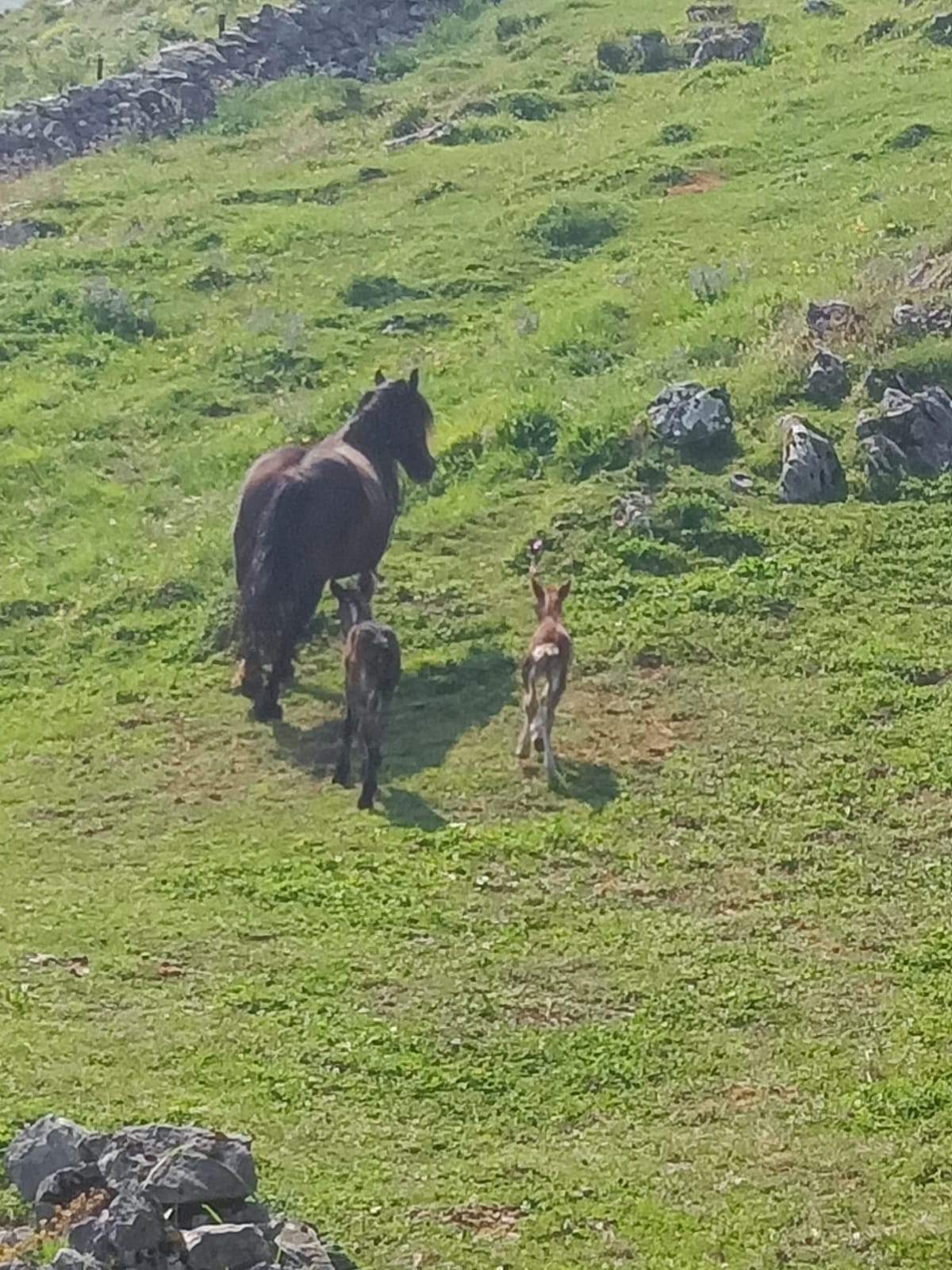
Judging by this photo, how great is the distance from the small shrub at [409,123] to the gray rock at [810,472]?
53.8 ft

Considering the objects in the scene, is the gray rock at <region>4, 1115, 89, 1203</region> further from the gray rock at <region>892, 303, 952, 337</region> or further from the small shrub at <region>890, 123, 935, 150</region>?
the small shrub at <region>890, 123, 935, 150</region>

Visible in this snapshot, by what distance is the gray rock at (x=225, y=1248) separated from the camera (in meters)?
7.83

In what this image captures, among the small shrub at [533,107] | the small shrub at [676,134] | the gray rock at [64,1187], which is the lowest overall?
the gray rock at [64,1187]

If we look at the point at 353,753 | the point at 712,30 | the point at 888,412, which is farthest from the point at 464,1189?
the point at 712,30

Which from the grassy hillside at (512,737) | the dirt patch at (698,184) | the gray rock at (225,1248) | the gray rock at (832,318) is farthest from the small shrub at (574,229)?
the gray rock at (225,1248)

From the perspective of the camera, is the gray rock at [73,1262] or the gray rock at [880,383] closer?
the gray rock at [73,1262]

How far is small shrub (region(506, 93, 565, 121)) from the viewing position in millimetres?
33188

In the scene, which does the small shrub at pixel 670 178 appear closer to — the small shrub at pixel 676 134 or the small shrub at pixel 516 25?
the small shrub at pixel 676 134

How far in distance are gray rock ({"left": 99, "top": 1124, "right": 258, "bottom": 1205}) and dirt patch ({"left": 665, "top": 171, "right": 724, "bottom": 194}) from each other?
68.2ft

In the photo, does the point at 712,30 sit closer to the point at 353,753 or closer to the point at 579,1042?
the point at 353,753

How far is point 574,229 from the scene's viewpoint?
26.9 meters

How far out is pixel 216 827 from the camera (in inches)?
555

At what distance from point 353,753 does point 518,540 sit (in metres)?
3.54

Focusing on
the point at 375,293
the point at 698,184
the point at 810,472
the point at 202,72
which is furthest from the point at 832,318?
the point at 202,72
